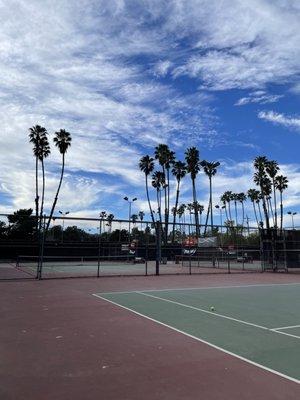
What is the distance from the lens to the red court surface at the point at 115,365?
5301 millimetres

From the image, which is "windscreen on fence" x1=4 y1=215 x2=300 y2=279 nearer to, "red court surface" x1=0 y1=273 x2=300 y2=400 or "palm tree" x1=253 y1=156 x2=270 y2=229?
"red court surface" x1=0 y1=273 x2=300 y2=400

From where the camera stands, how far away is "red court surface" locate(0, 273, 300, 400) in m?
5.30

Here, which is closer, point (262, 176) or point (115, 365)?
point (115, 365)

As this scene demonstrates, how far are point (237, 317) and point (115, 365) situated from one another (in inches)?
195

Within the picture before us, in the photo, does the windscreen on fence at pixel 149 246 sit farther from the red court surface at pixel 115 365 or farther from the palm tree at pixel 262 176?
the palm tree at pixel 262 176

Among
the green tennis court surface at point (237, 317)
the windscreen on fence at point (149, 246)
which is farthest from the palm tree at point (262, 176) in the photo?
the green tennis court surface at point (237, 317)

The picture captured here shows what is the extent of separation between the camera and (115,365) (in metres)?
6.42

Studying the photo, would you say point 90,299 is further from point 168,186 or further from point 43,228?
point 168,186

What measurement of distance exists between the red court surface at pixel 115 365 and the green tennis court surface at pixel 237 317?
39 centimetres

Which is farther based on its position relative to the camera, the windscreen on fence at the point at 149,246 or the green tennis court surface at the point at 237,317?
the windscreen on fence at the point at 149,246

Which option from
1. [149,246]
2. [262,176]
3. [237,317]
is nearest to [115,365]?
[237,317]

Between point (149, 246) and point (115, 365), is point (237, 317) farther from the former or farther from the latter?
point (149, 246)

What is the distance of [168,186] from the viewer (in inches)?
3167

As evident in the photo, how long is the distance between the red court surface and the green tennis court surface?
15.4 inches
